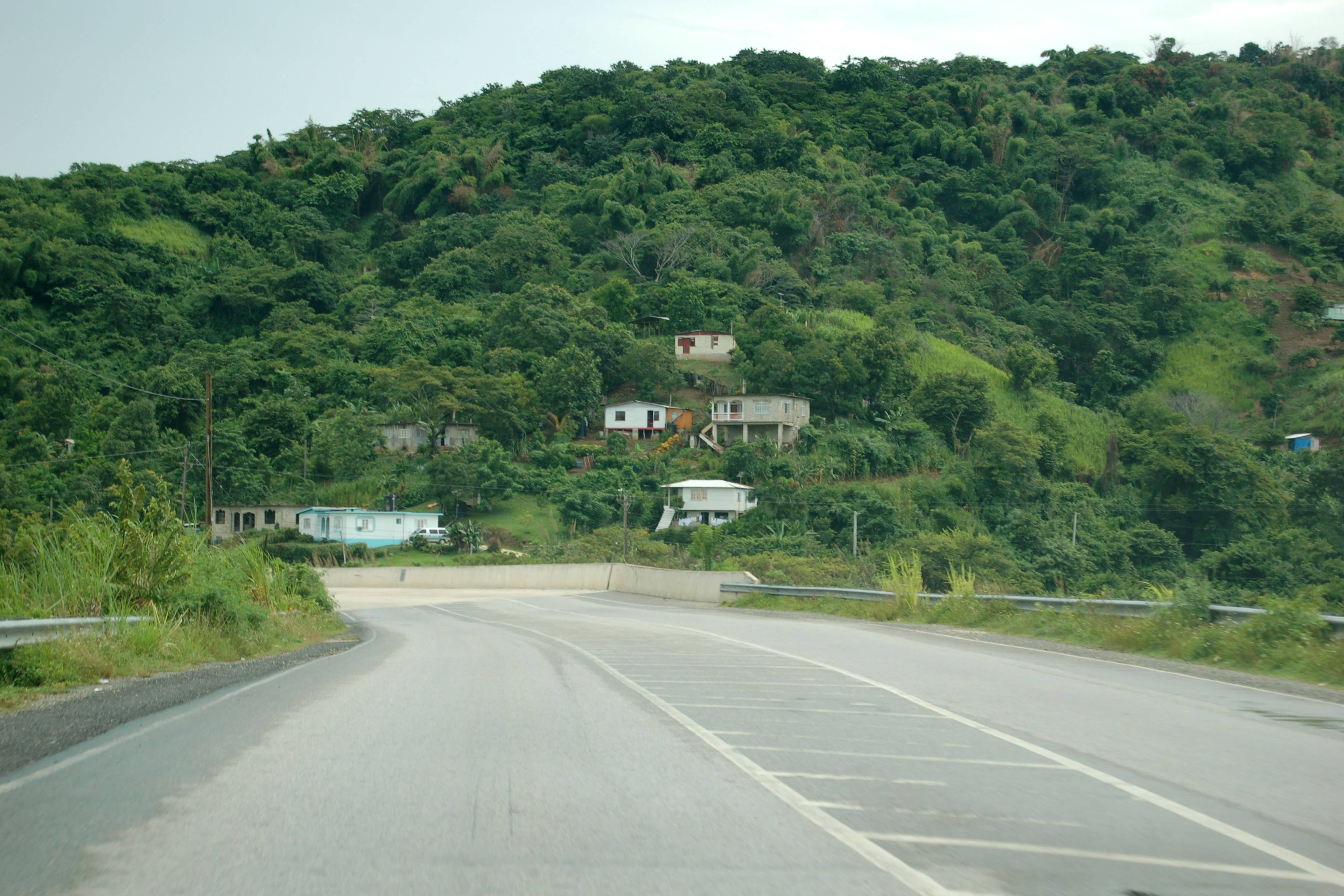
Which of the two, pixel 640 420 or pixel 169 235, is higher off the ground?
pixel 169 235

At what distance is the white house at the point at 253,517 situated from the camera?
73.0 metres

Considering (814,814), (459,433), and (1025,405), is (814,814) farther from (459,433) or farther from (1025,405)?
(1025,405)

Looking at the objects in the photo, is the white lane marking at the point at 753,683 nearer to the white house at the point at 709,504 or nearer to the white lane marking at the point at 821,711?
the white lane marking at the point at 821,711

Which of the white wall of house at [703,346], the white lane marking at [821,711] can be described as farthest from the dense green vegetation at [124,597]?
the white wall of house at [703,346]

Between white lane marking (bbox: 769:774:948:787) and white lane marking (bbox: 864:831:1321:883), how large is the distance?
3.78 ft

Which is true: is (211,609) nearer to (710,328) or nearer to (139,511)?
(139,511)

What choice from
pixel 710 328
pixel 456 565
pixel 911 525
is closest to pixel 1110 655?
pixel 456 565

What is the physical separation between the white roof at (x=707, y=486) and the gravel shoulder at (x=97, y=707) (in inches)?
2243

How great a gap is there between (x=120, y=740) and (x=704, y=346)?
296ft

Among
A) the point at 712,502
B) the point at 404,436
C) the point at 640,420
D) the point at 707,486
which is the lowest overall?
the point at 712,502

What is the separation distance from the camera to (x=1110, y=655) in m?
15.5

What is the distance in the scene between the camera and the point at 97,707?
9.16 meters

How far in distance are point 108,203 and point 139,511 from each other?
119521mm

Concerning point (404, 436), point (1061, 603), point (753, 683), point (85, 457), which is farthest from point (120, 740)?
point (404, 436)
